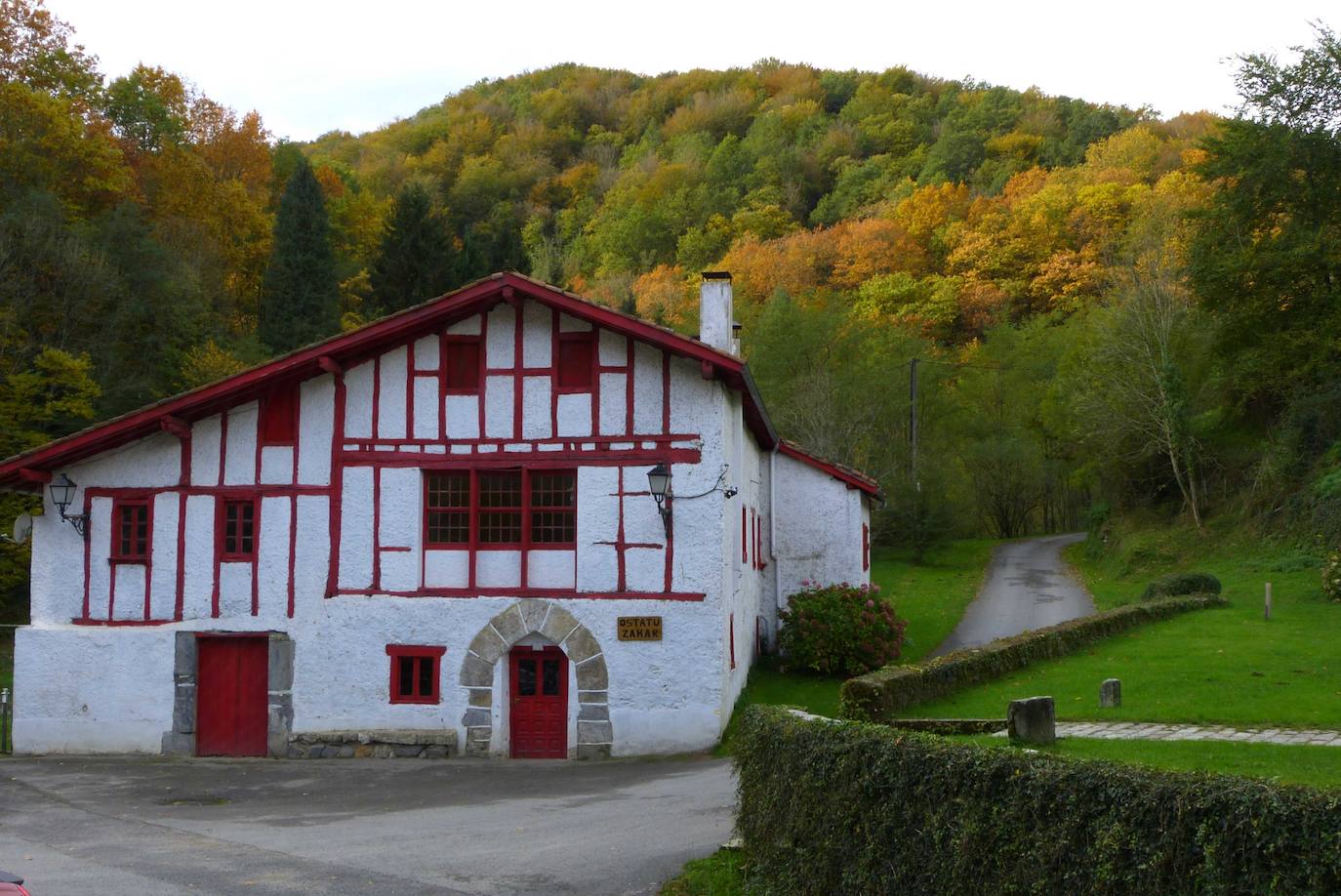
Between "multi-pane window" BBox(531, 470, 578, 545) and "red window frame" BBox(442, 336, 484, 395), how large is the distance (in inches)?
71.5

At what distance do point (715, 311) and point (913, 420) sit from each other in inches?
1106

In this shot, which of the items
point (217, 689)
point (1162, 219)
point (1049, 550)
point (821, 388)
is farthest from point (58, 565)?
point (1162, 219)

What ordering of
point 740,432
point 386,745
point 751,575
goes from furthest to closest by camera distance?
point 751,575, point 740,432, point 386,745

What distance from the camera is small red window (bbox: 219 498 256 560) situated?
20.5 meters

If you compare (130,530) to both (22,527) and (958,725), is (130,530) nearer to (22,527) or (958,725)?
(22,527)

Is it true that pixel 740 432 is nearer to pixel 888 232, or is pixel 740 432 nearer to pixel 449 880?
pixel 449 880

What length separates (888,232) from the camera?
68625 millimetres

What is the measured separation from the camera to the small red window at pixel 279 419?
2053 centimetres

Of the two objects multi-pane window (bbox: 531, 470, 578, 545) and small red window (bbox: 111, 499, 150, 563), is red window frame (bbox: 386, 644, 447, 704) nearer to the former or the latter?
multi-pane window (bbox: 531, 470, 578, 545)

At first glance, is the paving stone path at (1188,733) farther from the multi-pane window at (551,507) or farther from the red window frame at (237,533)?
the red window frame at (237,533)

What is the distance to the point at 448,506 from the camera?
66.8 feet

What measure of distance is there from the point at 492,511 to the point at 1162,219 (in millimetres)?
49708

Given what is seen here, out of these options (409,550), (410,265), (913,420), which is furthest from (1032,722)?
(410,265)

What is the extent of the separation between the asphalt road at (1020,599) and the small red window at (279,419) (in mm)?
14405
